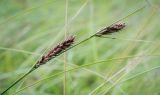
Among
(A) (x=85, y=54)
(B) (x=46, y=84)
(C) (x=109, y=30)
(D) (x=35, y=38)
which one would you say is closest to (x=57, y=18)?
(D) (x=35, y=38)

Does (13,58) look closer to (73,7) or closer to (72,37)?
(73,7)

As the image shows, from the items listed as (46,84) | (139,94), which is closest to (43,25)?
(46,84)

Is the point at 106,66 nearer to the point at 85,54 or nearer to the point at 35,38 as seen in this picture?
the point at 85,54

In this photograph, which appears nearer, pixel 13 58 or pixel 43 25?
pixel 13 58

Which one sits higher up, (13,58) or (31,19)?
(31,19)

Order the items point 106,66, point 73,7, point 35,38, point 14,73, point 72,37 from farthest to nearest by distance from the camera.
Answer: point 73,7 → point 35,38 → point 106,66 → point 14,73 → point 72,37

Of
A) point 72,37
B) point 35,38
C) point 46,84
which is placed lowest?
point 46,84

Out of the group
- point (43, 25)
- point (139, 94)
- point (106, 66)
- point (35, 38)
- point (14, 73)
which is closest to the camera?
point (139, 94)
